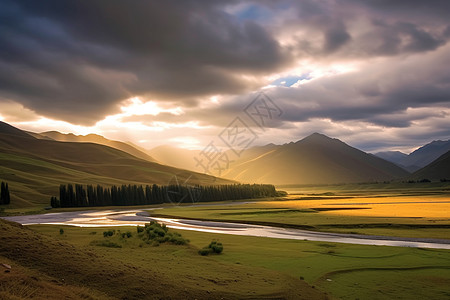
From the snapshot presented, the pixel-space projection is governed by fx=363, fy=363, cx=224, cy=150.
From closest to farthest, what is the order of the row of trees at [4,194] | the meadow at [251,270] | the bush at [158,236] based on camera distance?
1. the meadow at [251,270]
2. the bush at [158,236]
3. the row of trees at [4,194]

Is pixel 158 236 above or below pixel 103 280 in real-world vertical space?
below

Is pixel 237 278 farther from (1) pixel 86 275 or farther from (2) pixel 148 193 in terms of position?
(2) pixel 148 193

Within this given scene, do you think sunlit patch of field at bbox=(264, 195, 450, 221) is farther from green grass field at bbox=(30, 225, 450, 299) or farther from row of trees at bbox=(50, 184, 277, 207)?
row of trees at bbox=(50, 184, 277, 207)

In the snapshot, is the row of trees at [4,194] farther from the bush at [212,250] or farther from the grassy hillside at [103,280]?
the grassy hillside at [103,280]

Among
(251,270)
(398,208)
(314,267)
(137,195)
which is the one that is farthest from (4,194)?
(314,267)

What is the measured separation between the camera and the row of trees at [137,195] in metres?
148

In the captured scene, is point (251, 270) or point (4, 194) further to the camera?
point (4, 194)

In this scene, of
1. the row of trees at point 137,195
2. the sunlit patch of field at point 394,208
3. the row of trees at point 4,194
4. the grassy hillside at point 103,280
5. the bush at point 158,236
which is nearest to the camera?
the grassy hillside at point 103,280

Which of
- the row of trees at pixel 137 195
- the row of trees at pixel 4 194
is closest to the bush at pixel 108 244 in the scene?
the row of trees at pixel 137 195

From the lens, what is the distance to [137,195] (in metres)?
165

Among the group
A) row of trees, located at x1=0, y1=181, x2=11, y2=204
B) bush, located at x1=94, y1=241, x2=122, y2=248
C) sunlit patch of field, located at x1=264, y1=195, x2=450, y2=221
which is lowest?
sunlit patch of field, located at x1=264, y1=195, x2=450, y2=221

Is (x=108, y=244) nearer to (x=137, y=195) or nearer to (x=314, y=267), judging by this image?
(x=314, y=267)

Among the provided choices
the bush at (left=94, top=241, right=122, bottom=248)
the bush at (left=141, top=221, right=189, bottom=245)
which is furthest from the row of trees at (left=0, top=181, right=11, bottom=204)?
the bush at (left=94, top=241, right=122, bottom=248)

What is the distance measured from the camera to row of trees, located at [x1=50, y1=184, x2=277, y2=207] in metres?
148
